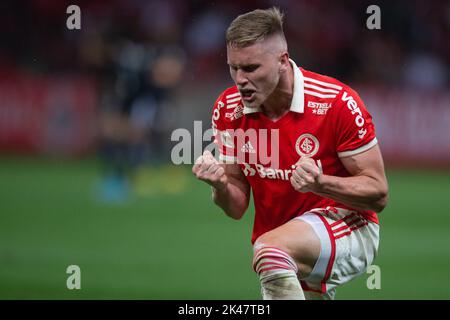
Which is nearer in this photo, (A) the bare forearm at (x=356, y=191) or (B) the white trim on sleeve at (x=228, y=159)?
(A) the bare forearm at (x=356, y=191)

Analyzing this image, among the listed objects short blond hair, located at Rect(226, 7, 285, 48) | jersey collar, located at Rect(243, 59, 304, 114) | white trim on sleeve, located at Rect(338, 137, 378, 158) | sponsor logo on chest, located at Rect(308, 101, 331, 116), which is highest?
short blond hair, located at Rect(226, 7, 285, 48)

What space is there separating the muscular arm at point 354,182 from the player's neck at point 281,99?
20.3 inches

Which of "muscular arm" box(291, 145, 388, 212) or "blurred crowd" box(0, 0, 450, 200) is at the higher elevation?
"blurred crowd" box(0, 0, 450, 200)

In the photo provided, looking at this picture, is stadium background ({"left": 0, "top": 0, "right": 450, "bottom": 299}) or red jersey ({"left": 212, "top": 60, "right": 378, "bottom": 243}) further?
stadium background ({"left": 0, "top": 0, "right": 450, "bottom": 299})

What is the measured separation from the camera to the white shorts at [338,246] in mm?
5621

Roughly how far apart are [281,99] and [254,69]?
1.30 feet

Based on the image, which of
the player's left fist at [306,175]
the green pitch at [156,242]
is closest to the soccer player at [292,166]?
the player's left fist at [306,175]

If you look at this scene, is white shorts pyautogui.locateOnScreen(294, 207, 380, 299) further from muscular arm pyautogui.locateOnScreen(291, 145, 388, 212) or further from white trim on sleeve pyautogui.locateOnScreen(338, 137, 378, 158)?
white trim on sleeve pyautogui.locateOnScreen(338, 137, 378, 158)

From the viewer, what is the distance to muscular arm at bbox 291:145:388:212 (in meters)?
5.26

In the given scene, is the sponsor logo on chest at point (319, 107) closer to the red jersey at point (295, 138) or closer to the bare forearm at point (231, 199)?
the red jersey at point (295, 138)

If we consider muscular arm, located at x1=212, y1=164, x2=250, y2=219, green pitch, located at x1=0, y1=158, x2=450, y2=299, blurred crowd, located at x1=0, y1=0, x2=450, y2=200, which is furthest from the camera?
blurred crowd, located at x1=0, y1=0, x2=450, y2=200

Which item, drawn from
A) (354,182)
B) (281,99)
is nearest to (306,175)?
(354,182)

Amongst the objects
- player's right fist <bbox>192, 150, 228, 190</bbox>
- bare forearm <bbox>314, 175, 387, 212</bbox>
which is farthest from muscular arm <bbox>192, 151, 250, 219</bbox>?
bare forearm <bbox>314, 175, 387, 212</bbox>

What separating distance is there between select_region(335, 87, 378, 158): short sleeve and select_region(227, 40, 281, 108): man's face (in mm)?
466
